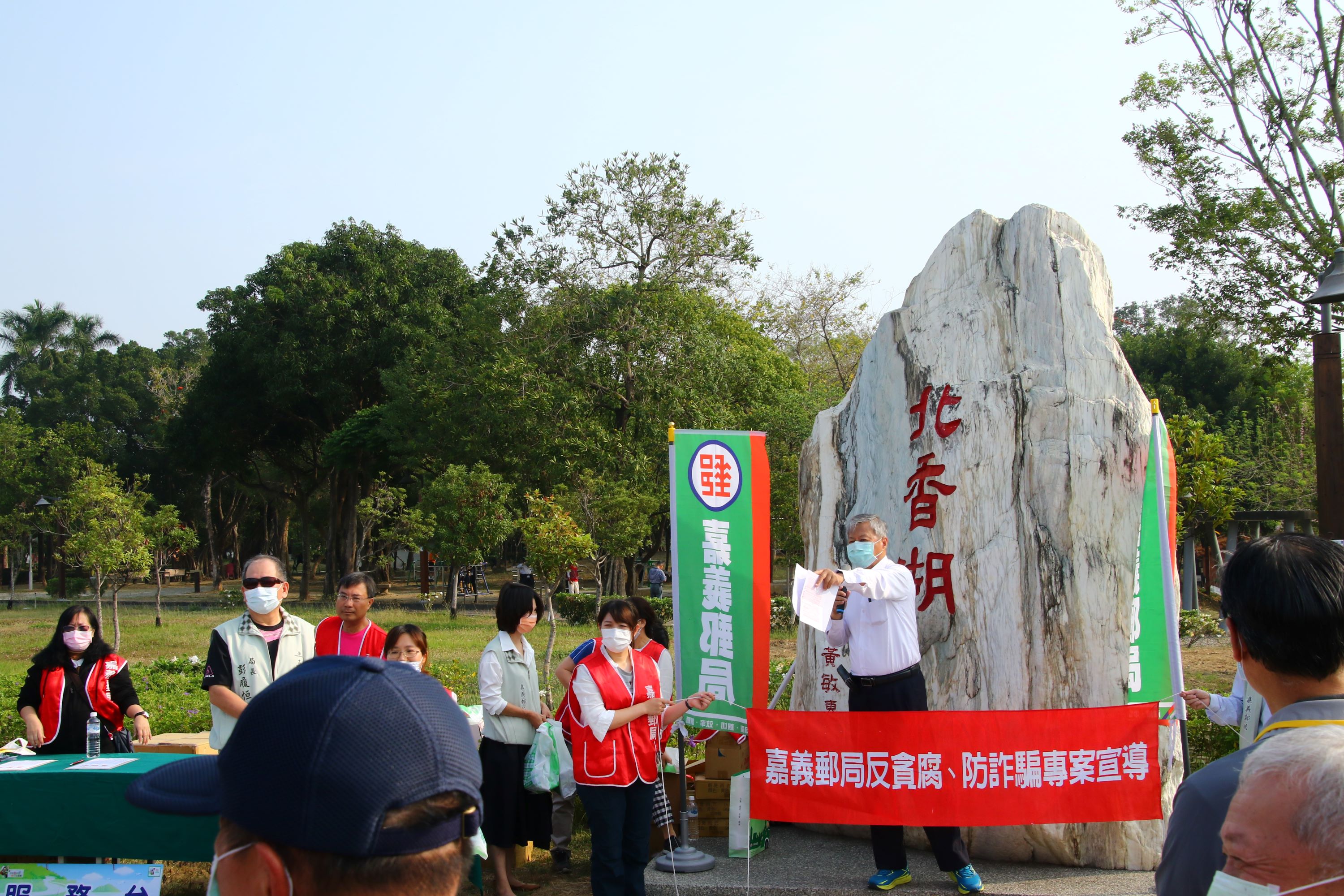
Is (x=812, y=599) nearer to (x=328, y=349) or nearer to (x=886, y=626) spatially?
(x=886, y=626)

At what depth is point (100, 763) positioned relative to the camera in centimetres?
466

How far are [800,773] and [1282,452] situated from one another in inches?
850

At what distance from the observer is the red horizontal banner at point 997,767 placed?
192 inches

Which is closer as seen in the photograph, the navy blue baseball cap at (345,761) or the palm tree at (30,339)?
the navy blue baseball cap at (345,761)

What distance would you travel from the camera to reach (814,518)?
6590 mm

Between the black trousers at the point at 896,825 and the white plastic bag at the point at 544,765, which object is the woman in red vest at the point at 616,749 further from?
the black trousers at the point at 896,825

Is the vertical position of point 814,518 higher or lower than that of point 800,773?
higher

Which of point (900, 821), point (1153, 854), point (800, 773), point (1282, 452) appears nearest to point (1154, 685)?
point (1153, 854)

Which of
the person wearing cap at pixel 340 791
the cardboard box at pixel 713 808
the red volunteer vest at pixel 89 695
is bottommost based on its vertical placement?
the cardboard box at pixel 713 808

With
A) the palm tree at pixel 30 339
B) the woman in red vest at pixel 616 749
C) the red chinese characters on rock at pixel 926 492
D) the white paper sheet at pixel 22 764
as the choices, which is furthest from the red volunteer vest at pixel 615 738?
the palm tree at pixel 30 339

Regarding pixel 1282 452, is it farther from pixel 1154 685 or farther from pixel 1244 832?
pixel 1244 832

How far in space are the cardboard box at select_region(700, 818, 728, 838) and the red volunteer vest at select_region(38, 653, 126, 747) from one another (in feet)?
11.2

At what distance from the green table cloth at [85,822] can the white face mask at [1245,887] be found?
13.9 ft

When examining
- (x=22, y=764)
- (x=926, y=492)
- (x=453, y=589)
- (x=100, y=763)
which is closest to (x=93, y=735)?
(x=22, y=764)
